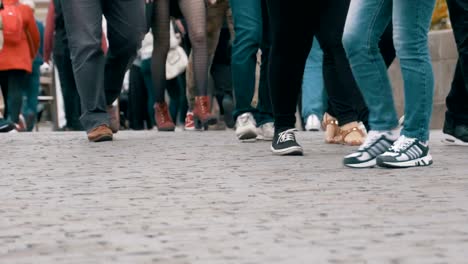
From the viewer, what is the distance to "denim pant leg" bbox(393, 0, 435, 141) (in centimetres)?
599

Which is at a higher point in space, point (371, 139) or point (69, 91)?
point (371, 139)

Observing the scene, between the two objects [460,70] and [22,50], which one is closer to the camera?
[460,70]

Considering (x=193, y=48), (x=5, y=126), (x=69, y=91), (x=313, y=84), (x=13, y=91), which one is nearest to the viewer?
(x=313, y=84)

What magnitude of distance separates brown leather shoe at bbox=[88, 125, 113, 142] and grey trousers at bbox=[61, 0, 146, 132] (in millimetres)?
34

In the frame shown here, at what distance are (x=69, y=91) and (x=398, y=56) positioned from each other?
8051 millimetres

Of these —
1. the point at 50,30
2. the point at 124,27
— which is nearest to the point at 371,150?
the point at 124,27

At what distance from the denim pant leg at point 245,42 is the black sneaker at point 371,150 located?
6.94 ft

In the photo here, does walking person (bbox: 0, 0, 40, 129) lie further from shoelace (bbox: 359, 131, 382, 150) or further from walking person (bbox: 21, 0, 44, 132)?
shoelace (bbox: 359, 131, 382, 150)

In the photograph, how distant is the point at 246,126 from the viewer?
27.9ft

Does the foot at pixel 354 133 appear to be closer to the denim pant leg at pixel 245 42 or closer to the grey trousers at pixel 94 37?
the denim pant leg at pixel 245 42

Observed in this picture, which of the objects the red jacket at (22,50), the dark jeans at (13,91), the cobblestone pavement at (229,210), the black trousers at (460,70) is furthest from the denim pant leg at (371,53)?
the dark jeans at (13,91)

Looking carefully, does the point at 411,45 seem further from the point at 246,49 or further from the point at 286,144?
the point at 246,49

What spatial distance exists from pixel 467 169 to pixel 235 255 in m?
2.90

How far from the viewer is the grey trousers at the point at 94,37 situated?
28.2ft
